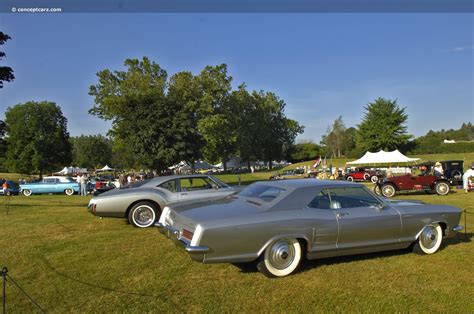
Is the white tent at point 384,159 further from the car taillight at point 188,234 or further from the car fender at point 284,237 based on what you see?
the car taillight at point 188,234

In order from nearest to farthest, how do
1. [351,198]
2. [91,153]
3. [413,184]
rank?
1. [351,198]
2. [413,184]
3. [91,153]

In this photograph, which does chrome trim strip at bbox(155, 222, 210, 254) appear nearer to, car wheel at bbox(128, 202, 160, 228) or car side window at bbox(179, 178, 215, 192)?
car wheel at bbox(128, 202, 160, 228)

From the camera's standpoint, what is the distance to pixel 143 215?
882 cm

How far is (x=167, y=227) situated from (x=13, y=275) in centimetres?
215

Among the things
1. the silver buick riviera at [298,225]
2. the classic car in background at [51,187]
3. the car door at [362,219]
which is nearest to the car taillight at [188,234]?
the silver buick riviera at [298,225]

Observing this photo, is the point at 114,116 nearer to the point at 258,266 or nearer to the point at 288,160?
the point at 258,266

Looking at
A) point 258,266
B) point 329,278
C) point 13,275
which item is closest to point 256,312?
point 258,266

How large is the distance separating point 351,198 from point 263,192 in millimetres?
1319

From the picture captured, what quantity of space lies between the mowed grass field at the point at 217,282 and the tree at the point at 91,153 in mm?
94275

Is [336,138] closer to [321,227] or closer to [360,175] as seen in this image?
[360,175]

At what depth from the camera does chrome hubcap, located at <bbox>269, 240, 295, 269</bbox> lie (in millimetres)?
4895

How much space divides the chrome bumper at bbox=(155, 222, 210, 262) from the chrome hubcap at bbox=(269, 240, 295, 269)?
3.06ft

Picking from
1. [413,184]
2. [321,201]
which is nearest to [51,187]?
[413,184]

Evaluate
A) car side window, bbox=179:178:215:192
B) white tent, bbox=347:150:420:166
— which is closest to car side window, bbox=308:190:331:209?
car side window, bbox=179:178:215:192
